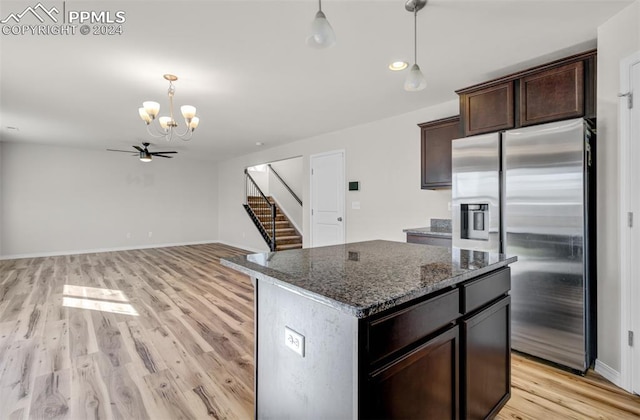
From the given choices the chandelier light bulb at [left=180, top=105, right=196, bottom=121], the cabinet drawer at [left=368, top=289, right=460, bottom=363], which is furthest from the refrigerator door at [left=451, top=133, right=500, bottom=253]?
the chandelier light bulb at [left=180, top=105, right=196, bottom=121]

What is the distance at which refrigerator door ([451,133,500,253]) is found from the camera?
9.06 ft

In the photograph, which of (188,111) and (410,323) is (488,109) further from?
(188,111)

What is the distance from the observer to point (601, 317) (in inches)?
90.1

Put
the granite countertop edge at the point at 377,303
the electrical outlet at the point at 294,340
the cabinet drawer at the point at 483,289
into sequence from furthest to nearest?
1. the cabinet drawer at the point at 483,289
2. the electrical outlet at the point at 294,340
3. the granite countertop edge at the point at 377,303

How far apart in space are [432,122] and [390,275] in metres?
2.92

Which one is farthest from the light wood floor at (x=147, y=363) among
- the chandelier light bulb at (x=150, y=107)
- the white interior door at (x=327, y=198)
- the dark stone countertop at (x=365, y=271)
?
the chandelier light bulb at (x=150, y=107)

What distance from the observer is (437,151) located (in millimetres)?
3678

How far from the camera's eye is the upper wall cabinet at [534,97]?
8.04 feet

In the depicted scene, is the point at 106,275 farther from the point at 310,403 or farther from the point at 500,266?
the point at 500,266

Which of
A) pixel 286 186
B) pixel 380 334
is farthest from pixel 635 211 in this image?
pixel 286 186

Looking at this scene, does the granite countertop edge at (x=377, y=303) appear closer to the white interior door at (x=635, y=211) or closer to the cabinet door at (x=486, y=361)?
the cabinet door at (x=486, y=361)

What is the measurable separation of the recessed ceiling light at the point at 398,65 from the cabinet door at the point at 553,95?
41.5 inches

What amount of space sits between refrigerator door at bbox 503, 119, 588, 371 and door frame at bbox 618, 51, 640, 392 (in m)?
Answer: 0.21

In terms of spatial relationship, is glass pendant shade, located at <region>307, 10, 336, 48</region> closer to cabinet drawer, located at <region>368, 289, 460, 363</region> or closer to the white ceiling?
the white ceiling
